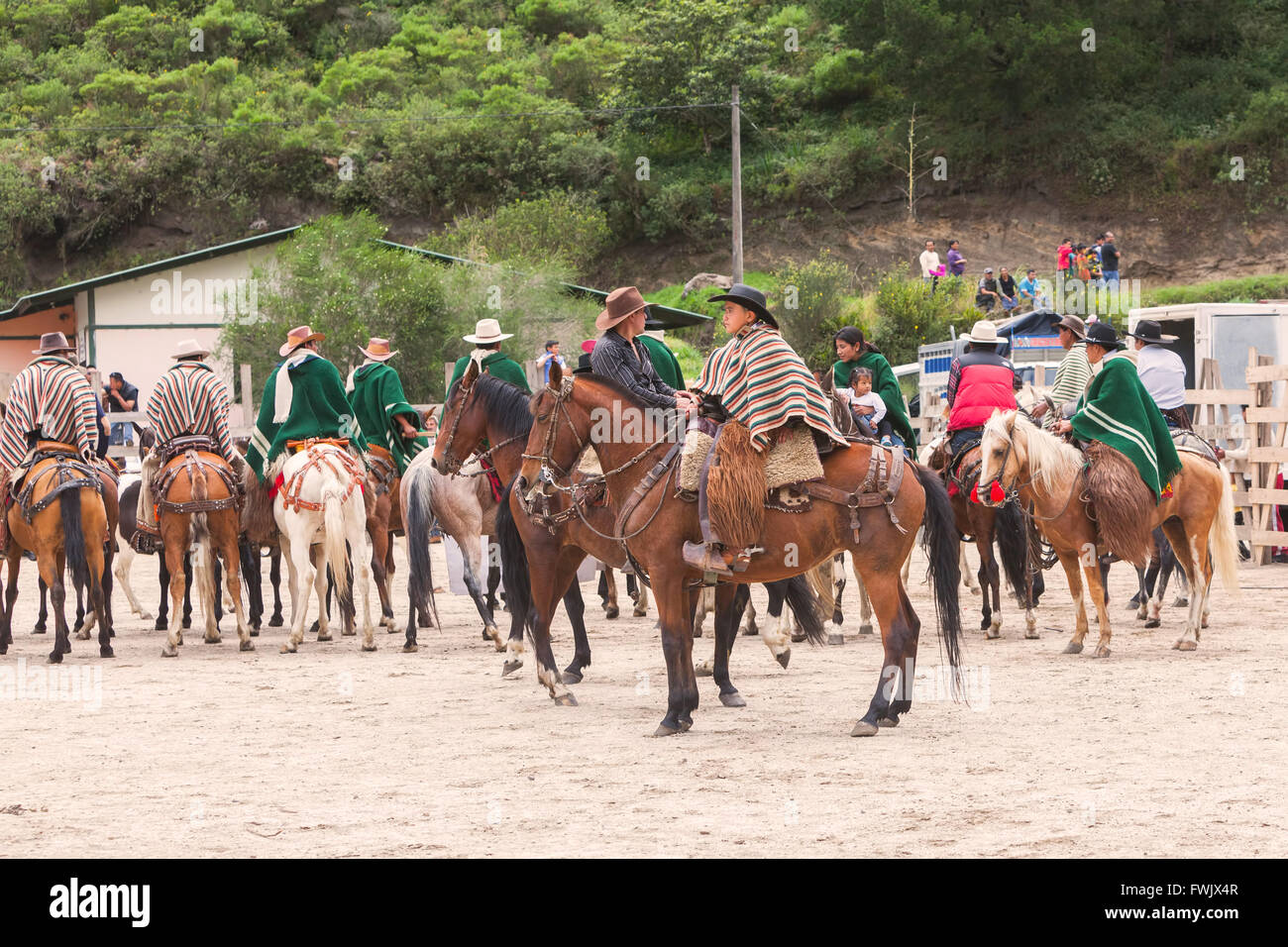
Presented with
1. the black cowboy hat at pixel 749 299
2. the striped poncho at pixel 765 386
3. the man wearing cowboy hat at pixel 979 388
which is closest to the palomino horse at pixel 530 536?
the striped poncho at pixel 765 386

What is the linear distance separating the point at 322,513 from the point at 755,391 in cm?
486

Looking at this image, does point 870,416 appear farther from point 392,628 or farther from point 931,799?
point 931,799

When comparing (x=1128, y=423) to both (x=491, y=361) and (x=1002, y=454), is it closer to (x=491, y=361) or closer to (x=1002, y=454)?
(x=1002, y=454)

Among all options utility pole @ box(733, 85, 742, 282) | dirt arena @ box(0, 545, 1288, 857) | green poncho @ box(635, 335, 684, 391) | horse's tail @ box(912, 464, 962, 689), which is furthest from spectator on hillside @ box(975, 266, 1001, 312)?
horse's tail @ box(912, 464, 962, 689)

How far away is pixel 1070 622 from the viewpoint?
12.6 metres

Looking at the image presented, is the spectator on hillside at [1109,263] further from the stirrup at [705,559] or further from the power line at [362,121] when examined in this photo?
the stirrup at [705,559]

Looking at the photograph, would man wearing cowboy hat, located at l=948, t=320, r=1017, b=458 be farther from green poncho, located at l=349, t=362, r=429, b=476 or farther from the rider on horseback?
green poncho, located at l=349, t=362, r=429, b=476

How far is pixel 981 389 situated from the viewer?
1191cm

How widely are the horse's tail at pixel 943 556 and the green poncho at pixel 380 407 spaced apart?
572 cm

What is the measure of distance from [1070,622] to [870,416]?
9.34ft

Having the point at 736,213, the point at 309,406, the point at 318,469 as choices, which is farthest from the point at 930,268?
the point at 318,469

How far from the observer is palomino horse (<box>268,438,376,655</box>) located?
36.6ft

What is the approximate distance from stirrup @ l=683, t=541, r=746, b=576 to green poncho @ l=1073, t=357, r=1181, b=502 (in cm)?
417

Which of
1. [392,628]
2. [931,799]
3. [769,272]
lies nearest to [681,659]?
[931,799]
